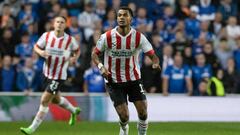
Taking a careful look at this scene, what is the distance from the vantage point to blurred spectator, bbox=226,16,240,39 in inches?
790

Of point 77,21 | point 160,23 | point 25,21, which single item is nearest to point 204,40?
point 160,23

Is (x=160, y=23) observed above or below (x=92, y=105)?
above

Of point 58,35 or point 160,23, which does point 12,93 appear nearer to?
point 58,35

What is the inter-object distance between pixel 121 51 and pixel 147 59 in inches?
284

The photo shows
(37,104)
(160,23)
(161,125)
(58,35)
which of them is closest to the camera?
(58,35)

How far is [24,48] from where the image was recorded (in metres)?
18.6

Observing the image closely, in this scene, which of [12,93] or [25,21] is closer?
[12,93]

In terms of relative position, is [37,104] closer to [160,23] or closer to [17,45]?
[17,45]

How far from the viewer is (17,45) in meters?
18.7

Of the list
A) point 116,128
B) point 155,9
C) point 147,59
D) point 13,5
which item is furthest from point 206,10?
point 116,128

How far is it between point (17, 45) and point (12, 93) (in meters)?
1.81

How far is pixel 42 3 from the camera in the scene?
20109mm

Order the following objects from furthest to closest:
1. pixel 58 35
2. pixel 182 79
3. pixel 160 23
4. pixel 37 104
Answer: pixel 160 23 < pixel 182 79 < pixel 37 104 < pixel 58 35

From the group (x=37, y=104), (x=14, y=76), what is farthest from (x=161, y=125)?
(x=14, y=76)
